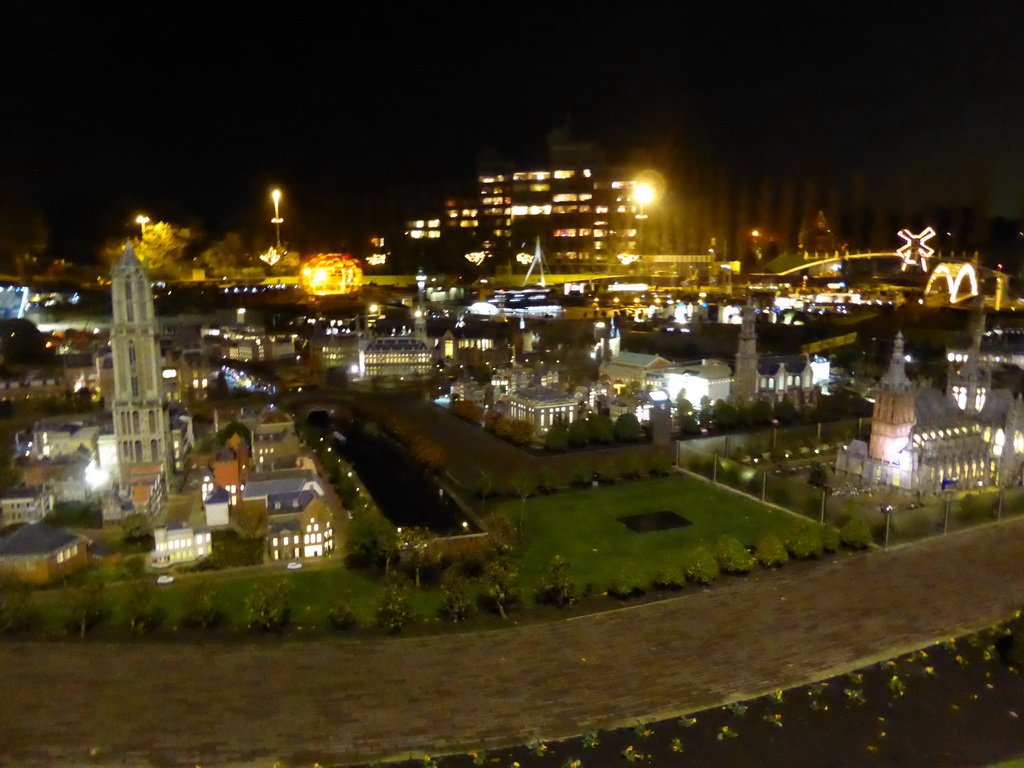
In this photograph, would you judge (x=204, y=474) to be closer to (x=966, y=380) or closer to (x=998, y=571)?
(x=998, y=571)

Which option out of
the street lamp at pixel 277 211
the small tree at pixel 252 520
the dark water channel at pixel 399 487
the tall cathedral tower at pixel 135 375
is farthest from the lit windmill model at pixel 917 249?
the small tree at pixel 252 520

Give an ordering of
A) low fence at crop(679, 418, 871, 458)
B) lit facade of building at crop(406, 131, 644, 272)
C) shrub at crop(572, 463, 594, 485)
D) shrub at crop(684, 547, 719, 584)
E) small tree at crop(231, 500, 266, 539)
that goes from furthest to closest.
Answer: lit facade of building at crop(406, 131, 644, 272), low fence at crop(679, 418, 871, 458), shrub at crop(572, 463, 594, 485), small tree at crop(231, 500, 266, 539), shrub at crop(684, 547, 719, 584)

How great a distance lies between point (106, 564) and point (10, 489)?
274cm

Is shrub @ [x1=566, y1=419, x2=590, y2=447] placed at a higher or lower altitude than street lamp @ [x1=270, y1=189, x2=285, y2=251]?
lower

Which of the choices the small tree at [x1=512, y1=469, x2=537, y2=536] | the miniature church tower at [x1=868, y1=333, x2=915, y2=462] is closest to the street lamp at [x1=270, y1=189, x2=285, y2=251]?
the small tree at [x1=512, y1=469, x2=537, y2=536]

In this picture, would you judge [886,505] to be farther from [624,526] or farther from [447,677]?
[447,677]

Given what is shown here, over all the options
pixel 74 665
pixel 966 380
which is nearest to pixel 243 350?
pixel 74 665

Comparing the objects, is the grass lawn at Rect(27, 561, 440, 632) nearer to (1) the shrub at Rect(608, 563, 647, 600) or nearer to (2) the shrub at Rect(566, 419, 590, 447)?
(1) the shrub at Rect(608, 563, 647, 600)

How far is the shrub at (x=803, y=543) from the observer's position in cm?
1012

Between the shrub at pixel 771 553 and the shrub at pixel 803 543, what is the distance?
0.24 m

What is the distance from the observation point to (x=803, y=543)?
10.1m

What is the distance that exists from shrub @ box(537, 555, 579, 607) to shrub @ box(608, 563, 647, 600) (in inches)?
18.1

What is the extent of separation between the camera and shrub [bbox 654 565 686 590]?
9.27m

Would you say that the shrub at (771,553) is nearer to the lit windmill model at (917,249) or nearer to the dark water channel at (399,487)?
the dark water channel at (399,487)
